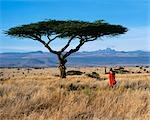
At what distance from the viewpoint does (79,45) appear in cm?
4628

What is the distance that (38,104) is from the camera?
1297 centimetres

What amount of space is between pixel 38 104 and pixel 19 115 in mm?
1632

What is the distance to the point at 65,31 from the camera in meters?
44.6

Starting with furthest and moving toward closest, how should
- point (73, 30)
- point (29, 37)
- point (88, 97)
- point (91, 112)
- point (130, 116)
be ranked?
point (29, 37), point (73, 30), point (88, 97), point (91, 112), point (130, 116)

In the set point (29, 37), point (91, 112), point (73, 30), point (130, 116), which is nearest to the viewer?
point (130, 116)

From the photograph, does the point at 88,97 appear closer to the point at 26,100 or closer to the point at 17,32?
the point at 26,100

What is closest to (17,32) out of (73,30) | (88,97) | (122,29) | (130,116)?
(73,30)

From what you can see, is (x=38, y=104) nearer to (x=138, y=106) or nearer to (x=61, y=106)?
(x=61, y=106)

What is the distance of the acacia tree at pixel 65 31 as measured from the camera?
44.5 meters

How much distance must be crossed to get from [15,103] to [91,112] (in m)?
2.16

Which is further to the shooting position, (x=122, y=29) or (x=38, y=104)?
(x=122, y=29)

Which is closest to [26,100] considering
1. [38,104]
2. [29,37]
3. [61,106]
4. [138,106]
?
[38,104]

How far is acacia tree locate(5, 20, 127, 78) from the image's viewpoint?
4453 cm

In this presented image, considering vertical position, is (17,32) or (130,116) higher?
(17,32)
